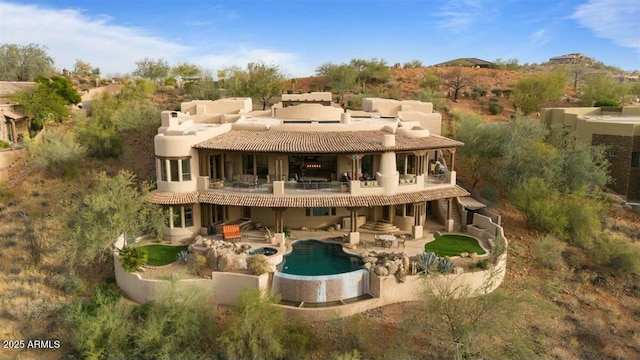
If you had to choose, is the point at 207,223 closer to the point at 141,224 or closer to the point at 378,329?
the point at 141,224

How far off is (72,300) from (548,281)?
84.2 ft

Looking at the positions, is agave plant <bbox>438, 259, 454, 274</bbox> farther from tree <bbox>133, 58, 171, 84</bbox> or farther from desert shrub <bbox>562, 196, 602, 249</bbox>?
tree <bbox>133, 58, 171, 84</bbox>

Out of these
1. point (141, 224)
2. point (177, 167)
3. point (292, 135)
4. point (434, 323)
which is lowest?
point (434, 323)

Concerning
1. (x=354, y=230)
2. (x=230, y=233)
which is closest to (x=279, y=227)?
(x=230, y=233)

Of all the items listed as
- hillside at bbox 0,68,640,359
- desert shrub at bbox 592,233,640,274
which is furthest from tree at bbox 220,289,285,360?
desert shrub at bbox 592,233,640,274

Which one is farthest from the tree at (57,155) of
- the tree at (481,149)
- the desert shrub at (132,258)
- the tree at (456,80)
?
the tree at (456,80)

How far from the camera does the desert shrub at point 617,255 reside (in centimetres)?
2616

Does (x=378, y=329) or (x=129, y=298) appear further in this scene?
(x=129, y=298)

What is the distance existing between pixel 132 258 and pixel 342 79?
4498 cm

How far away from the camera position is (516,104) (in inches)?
2282

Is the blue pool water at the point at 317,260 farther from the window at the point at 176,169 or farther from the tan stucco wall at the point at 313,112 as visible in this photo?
the tan stucco wall at the point at 313,112

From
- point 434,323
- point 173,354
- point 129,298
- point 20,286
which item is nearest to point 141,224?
point 129,298

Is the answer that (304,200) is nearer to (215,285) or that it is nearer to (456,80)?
(215,285)

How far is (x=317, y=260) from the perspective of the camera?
24.1m
